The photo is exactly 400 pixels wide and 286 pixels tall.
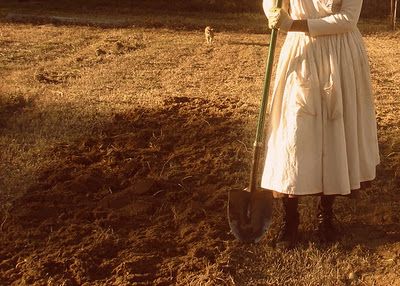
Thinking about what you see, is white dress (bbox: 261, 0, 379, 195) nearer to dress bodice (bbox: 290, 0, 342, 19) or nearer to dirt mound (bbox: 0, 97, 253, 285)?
dress bodice (bbox: 290, 0, 342, 19)

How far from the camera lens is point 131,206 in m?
4.91

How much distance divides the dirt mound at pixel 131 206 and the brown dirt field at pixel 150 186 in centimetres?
1

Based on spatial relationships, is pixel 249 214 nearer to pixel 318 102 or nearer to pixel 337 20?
pixel 318 102

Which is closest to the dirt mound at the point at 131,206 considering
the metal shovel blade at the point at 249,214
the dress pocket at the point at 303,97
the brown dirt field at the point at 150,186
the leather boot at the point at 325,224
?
the brown dirt field at the point at 150,186

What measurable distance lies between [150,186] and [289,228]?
4.24ft

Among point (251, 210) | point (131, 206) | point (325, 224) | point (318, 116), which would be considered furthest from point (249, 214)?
point (131, 206)

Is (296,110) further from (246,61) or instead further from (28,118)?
(246,61)

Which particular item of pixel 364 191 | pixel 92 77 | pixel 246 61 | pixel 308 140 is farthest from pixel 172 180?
pixel 246 61

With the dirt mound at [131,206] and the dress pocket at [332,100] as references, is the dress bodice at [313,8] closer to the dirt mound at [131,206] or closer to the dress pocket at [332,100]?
the dress pocket at [332,100]

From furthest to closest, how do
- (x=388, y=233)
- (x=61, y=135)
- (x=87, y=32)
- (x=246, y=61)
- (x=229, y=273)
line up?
(x=87, y=32), (x=246, y=61), (x=61, y=135), (x=388, y=233), (x=229, y=273)

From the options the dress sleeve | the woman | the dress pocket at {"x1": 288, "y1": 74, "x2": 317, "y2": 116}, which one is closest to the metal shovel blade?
the woman

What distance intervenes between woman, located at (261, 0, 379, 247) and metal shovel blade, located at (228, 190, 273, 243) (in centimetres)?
13

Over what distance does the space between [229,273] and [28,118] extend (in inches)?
147

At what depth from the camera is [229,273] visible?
155 inches
